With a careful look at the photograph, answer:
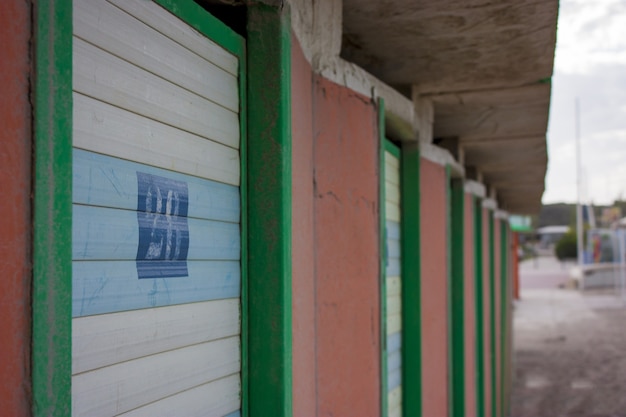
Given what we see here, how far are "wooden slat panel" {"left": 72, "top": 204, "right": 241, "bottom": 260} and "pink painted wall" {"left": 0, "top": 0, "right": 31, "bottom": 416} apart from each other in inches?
10.2

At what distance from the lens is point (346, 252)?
308 centimetres

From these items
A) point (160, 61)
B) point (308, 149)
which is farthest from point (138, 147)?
point (308, 149)

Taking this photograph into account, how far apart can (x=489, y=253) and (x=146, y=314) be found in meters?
8.49

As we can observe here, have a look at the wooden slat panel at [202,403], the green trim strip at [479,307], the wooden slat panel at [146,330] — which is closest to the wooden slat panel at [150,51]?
the wooden slat panel at [146,330]

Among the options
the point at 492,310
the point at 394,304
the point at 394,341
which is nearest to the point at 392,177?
the point at 394,304

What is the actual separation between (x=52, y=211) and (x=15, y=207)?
81 millimetres

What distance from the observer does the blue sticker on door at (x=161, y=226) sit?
1.74m

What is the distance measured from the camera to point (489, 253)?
978cm

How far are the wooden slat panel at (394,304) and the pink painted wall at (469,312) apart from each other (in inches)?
82.8

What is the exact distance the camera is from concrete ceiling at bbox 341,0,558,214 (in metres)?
3.39

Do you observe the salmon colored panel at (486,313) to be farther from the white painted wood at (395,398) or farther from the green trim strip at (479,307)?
the white painted wood at (395,398)

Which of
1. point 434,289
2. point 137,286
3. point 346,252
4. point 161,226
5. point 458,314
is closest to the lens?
point 137,286

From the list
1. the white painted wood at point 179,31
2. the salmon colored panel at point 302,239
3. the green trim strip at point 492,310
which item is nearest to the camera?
the white painted wood at point 179,31

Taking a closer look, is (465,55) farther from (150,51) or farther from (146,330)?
(146,330)
